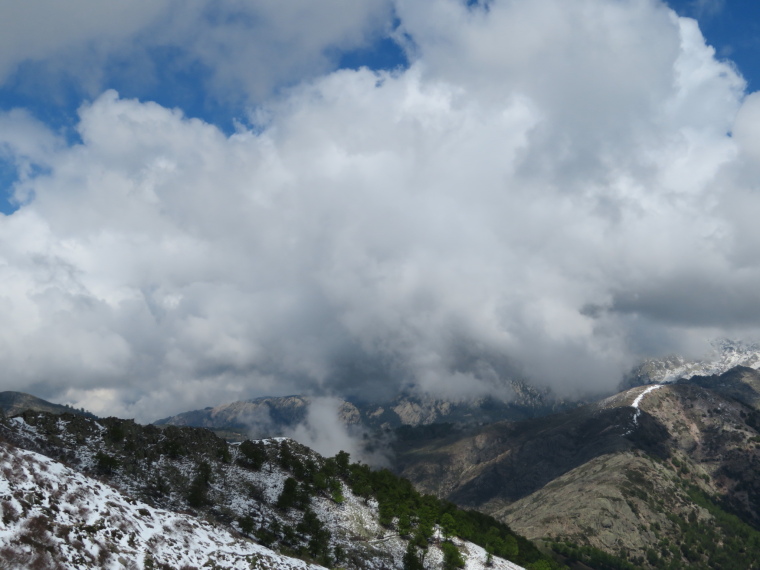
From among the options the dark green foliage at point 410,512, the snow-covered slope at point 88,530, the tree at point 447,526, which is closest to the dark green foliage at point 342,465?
the dark green foliage at point 410,512

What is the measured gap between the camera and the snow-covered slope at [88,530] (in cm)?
3450

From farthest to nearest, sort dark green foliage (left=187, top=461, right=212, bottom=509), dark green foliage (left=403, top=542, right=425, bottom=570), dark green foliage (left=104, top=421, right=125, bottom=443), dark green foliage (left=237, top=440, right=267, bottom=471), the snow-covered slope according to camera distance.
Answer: dark green foliage (left=237, top=440, right=267, bottom=471), dark green foliage (left=104, top=421, right=125, bottom=443), dark green foliage (left=403, top=542, right=425, bottom=570), dark green foliage (left=187, top=461, right=212, bottom=509), the snow-covered slope

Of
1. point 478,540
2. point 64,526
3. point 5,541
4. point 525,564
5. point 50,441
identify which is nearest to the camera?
point 5,541

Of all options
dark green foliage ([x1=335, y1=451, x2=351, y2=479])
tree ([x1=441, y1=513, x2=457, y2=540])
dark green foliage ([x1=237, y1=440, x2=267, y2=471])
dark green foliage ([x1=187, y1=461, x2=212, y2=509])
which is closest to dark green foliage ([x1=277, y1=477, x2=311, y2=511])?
dark green foliage ([x1=237, y1=440, x2=267, y2=471])

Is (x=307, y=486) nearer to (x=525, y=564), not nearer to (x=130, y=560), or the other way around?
(x=130, y=560)

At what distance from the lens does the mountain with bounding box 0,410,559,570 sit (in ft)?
125

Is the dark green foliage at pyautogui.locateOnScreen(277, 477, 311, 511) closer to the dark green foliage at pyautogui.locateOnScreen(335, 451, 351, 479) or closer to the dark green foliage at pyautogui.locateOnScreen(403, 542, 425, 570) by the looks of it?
the dark green foliage at pyautogui.locateOnScreen(403, 542, 425, 570)

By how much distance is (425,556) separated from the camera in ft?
332

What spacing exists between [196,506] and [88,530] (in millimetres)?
50069

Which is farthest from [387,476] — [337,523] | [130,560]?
[130,560]

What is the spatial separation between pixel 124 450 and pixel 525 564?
13645 cm

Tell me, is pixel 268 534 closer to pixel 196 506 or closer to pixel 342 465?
pixel 196 506

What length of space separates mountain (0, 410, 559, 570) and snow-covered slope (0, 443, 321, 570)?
110mm

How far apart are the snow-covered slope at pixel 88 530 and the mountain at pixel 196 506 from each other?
0.36 ft
